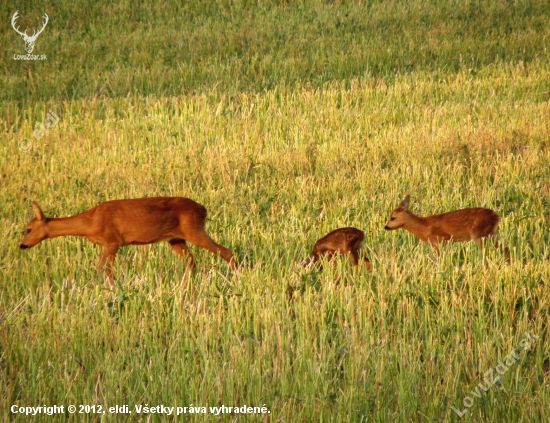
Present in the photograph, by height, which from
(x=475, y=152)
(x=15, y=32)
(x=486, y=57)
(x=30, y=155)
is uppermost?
(x=15, y=32)

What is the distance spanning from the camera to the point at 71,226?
707cm

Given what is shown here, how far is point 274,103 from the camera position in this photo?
47.0 ft

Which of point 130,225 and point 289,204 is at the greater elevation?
point 289,204

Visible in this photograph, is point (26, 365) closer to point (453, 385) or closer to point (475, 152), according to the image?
point (453, 385)

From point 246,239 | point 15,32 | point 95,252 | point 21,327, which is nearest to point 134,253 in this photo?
point 95,252

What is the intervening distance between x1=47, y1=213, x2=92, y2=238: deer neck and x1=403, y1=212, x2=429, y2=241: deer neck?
2.64 m

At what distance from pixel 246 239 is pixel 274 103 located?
6.84 m

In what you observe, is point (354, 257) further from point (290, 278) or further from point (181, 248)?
point (181, 248)

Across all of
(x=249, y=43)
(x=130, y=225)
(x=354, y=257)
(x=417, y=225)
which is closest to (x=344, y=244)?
(x=354, y=257)

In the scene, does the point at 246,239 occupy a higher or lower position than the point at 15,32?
lower

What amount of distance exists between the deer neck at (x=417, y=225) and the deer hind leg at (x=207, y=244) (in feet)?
5.01

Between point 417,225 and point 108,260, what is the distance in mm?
2587

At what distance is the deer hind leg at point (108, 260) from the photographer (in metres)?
6.95

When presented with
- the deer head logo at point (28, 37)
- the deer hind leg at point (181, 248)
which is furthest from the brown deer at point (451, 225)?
the deer head logo at point (28, 37)
